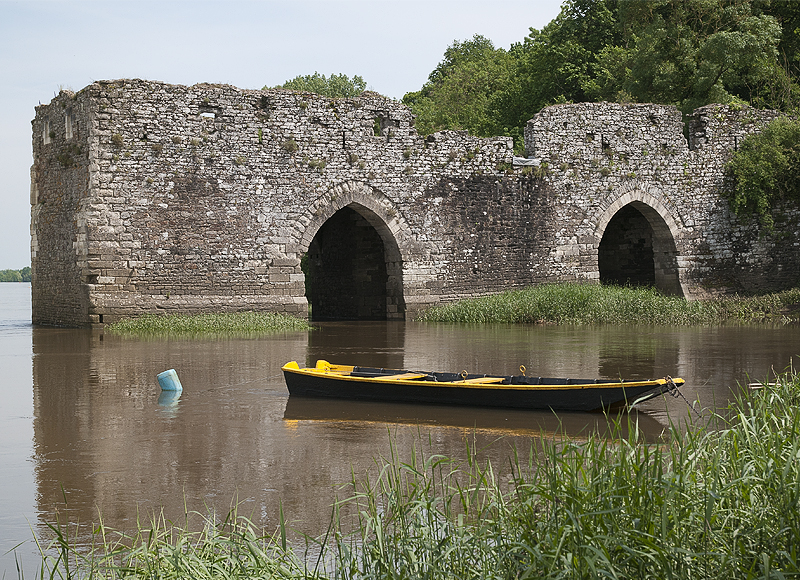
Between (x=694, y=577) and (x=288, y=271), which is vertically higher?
(x=288, y=271)

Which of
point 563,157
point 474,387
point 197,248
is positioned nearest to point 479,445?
point 474,387

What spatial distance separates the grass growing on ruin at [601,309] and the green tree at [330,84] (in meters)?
30.3

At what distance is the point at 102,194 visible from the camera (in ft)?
49.3

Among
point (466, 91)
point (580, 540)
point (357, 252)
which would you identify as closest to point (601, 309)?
point (357, 252)

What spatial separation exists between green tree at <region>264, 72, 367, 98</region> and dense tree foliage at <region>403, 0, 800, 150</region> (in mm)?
14518

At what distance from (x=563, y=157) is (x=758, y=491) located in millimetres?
15317

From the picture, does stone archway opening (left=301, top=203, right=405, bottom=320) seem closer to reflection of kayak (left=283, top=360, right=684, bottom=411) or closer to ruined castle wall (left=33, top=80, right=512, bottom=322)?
ruined castle wall (left=33, top=80, right=512, bottom=322)

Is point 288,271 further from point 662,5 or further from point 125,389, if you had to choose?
point 662,5

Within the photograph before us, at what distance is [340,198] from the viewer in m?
16.7

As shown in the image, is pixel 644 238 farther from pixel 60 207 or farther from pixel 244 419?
pixel 244 419

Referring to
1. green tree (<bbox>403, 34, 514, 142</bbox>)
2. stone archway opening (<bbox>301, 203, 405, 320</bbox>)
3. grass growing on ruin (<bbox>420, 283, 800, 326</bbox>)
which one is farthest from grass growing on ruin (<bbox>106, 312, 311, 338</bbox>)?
green tree (<bbox>403, 34, 514, 142</bbox>)

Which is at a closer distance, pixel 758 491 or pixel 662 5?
pixel 758 491

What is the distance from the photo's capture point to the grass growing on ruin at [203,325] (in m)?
14.0

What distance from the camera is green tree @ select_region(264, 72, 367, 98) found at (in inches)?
1796
